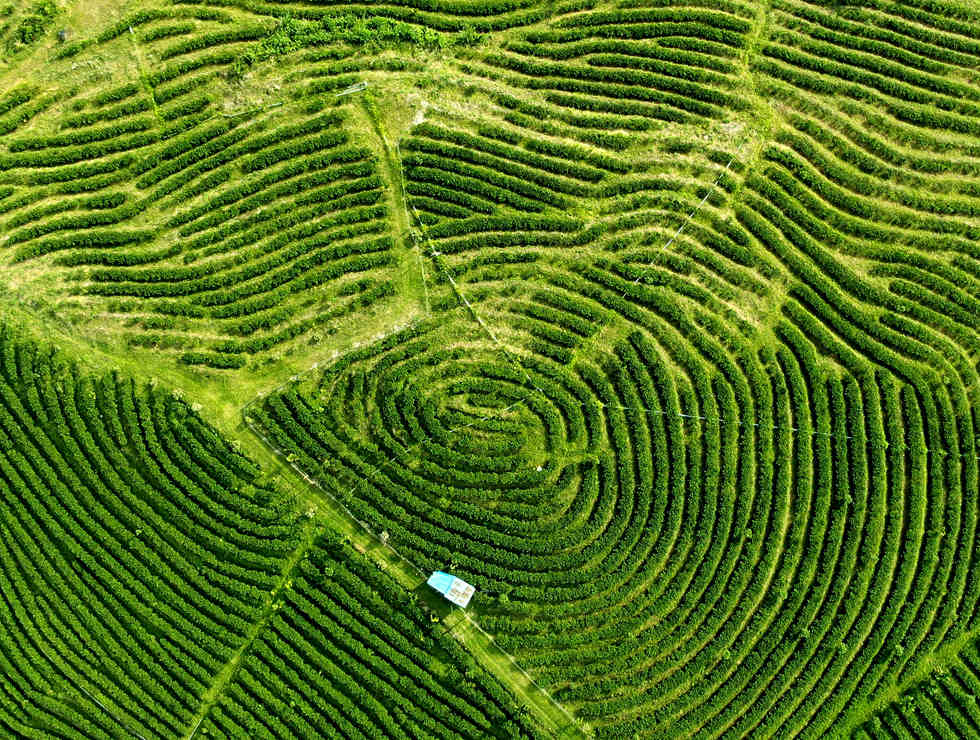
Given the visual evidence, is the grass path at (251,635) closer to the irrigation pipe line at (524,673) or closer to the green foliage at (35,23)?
the irrigation pipe line at (524,673)

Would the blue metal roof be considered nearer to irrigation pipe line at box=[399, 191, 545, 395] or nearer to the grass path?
the grass path

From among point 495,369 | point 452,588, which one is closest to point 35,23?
point 495,369

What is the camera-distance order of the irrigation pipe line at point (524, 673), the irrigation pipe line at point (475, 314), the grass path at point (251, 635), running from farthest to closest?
the irrigation pipe line at point (475, 314)
the grass path at point (251, 635)
the irrigation pipe line at point (524, 673)

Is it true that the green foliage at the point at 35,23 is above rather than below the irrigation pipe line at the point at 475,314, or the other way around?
above

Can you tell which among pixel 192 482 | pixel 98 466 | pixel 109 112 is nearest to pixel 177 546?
pixel 192 482

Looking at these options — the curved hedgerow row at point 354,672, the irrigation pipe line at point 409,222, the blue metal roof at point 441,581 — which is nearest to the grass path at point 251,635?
the curved hedgerow row at point 354,672

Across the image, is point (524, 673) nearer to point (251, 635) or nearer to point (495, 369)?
point (251, 635)

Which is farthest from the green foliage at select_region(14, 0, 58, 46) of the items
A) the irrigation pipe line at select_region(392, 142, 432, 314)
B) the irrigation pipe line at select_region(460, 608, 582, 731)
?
the irrigation pipe line at select_region(460, 608, 582, 731)
